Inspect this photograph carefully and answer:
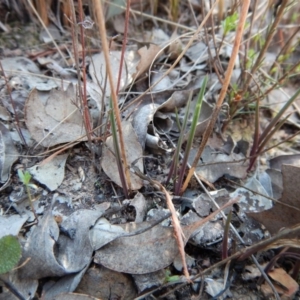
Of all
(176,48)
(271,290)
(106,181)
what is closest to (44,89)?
(106,181)

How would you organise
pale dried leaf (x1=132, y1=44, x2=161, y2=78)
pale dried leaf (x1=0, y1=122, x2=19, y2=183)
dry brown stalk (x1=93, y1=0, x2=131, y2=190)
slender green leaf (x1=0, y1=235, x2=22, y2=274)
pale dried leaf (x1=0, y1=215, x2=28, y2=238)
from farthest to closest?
1. pale dried leaf (x1=132, y1=44, x2=161, y2=78)
2. pale dried leaf (x1=0, y1=122, x2=19, y2=183)
3. pale dried leaf (x1=0, y1=215, x2=28, y2=238)
4. slender green leaf (x1=0, y1=235, x2=22, y2=274)
5. dry brown stalk (x1=93, y1=0, x2=131, y2=190)

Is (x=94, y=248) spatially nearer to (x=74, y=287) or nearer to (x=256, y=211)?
(x=74, y=287)

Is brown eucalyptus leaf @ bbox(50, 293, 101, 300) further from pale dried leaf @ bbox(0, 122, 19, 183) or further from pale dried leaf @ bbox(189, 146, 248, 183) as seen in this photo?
pale dried leaf @ bbox(189, 146, 248, 183)

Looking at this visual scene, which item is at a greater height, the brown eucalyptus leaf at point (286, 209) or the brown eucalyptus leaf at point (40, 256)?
the brown eucalyptus leaf at point (286, 209)

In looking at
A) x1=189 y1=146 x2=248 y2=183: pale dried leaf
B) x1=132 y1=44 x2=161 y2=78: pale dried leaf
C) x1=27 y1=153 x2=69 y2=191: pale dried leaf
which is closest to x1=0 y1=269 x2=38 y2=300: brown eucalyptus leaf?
x1=27 y1=153 x2=69 y2=191: pale dried leaf

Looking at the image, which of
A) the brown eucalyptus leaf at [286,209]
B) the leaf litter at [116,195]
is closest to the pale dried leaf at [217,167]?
the leaf litter at [116,195]

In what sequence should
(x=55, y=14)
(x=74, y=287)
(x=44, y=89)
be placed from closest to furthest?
(x=74, y=287) < (x=44, y=89) < (x=55, y=14)

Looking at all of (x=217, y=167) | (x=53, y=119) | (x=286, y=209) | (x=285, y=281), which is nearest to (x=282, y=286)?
(x=285, y=281)

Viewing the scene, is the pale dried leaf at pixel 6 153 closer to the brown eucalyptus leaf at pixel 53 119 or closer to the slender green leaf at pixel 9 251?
the brown eucalyptus leaf at pixel 53 119
